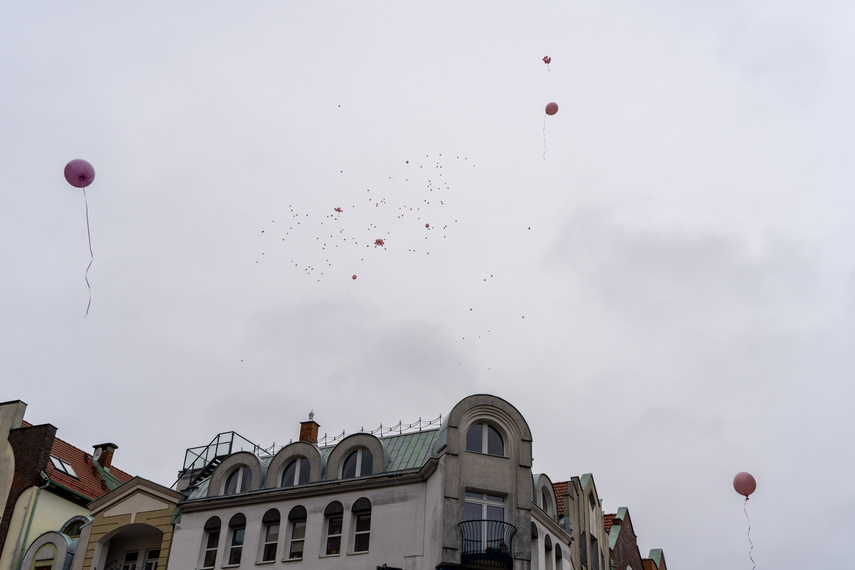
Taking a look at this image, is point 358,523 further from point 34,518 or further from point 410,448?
point 34,518

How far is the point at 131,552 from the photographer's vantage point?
127 ft

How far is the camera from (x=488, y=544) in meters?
32.0

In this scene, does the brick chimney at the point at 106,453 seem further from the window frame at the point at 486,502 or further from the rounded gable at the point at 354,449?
the window frame at the point at 486,502

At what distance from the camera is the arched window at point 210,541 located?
36312mm

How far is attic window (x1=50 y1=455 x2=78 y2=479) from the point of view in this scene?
43.4 meters

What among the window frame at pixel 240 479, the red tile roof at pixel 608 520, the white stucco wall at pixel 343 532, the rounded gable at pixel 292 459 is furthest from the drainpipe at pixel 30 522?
the red tile roof at pixel 608 520

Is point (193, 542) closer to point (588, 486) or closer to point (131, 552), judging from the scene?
point (131, 552)

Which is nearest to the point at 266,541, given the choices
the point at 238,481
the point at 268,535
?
the point at 268,535

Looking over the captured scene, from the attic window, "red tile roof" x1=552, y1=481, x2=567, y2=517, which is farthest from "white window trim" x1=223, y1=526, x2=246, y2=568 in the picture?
"red tile roof" x1=552, y1=481, x2=567, y2=517

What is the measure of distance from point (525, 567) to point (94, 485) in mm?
23823

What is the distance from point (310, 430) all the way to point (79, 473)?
13.1m

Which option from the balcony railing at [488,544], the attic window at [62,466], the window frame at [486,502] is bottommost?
the balcony railing at [488,544]

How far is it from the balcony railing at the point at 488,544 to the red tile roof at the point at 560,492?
261 inches

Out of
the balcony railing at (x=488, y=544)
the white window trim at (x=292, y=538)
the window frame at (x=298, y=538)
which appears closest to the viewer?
the balcony railing at (x=488, y=544)
